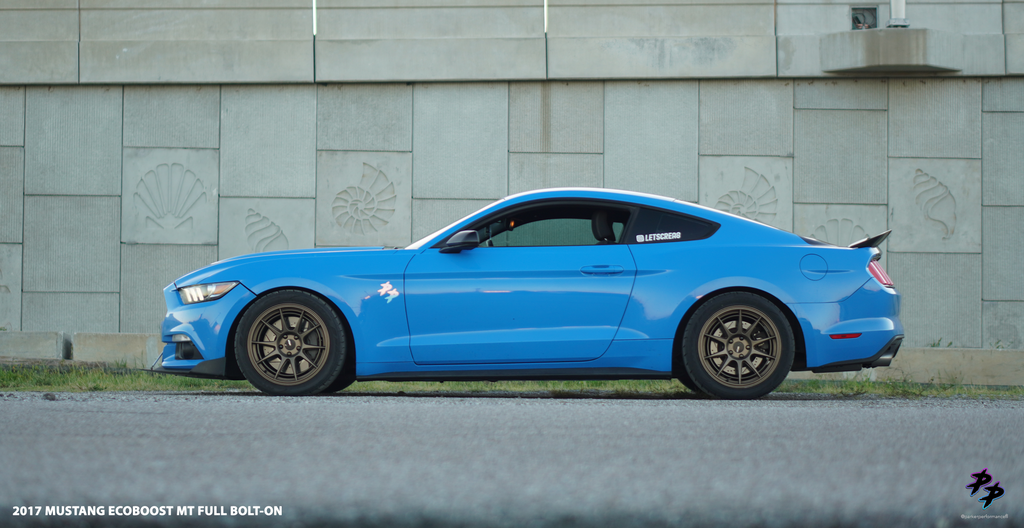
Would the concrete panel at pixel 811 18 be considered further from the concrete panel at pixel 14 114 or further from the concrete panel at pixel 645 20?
the concrete panel at pixel 14 114

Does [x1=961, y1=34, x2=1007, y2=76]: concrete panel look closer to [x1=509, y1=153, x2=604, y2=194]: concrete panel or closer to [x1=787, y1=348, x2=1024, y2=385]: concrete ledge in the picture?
[x1=787, y1=348, x2=1024, y2=385]: concrete ledge

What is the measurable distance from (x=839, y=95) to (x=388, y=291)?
859cm

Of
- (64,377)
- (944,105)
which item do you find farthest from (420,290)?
(944,105)

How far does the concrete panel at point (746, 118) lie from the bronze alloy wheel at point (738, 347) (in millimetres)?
6862

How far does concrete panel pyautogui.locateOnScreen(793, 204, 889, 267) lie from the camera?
12.0 metres

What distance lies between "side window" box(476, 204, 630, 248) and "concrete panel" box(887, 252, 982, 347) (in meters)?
7.41

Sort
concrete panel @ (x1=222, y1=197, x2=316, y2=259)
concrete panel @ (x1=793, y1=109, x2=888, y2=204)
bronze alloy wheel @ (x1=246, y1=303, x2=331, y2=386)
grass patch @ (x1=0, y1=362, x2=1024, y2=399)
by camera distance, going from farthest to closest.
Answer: concrete panel @ (x1=222, y1=197, x2=316, y2=259) < concrete panel @ (x1=793, y1=109, x2=888, y2=204) < grass patch @ (x1=0, y1=362, x2=1024, y2=399) < bronze alloy wheel @ (x1=246, y1=303, x2=331, y2=386)

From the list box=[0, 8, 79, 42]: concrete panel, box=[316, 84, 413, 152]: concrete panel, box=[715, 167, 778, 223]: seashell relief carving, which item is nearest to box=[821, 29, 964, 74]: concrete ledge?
box=[715, 167, 778, 223]: seashell relief carving

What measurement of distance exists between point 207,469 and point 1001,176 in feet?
39.3

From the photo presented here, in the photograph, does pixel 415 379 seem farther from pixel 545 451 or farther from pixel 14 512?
pixel 14 512

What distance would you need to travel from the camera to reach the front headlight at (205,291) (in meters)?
5.74

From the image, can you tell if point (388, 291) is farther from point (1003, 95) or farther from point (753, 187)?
point (1003, 95)

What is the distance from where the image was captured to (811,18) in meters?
12.1

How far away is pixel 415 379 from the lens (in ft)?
18.4
